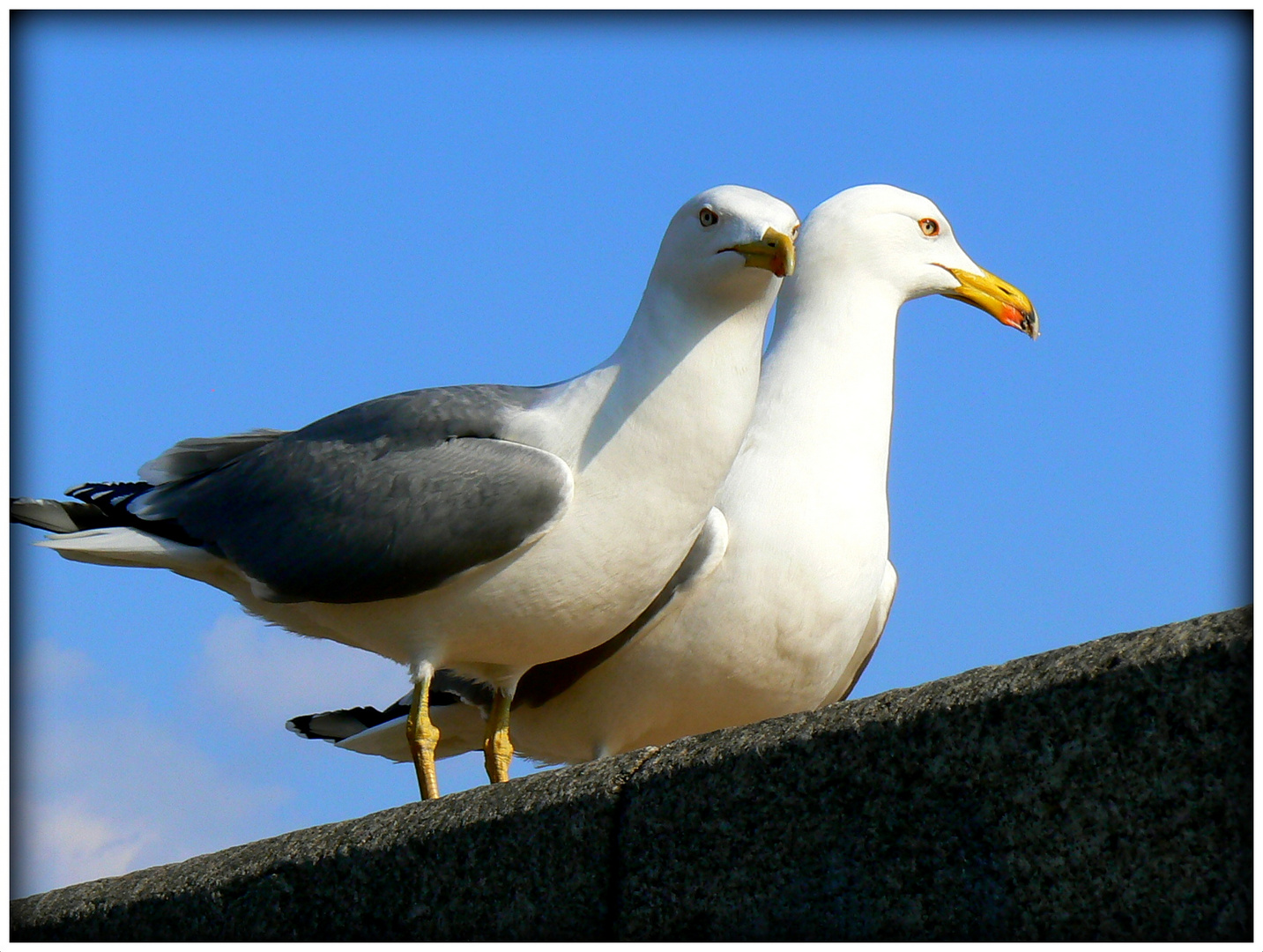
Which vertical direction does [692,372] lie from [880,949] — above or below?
above

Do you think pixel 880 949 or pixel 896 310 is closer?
pixel 880 949

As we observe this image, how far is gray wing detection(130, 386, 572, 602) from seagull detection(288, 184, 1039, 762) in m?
0.97

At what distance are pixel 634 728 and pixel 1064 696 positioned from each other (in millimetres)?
3600

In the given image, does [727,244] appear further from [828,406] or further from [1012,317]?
[1012,317]

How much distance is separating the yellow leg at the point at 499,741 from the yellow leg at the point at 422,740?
356mm

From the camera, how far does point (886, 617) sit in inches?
290

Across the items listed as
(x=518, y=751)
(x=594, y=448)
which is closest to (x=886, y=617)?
(x=518, y=751)

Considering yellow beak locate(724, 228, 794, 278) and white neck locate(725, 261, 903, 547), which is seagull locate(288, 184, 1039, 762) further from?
yellow beak locate(724, 228, 794, 278)

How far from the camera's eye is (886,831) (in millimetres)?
3395

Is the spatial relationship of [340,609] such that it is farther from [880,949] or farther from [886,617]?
[880,949]

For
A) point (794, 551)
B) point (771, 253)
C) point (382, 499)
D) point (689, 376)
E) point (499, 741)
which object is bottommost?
point (499, 741)

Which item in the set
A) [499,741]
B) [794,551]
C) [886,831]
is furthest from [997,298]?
[886,831]

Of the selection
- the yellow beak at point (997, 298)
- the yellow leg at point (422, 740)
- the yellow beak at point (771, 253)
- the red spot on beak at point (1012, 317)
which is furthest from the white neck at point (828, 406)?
the yellow leg at point (422, 740)

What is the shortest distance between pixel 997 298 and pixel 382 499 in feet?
10.7
